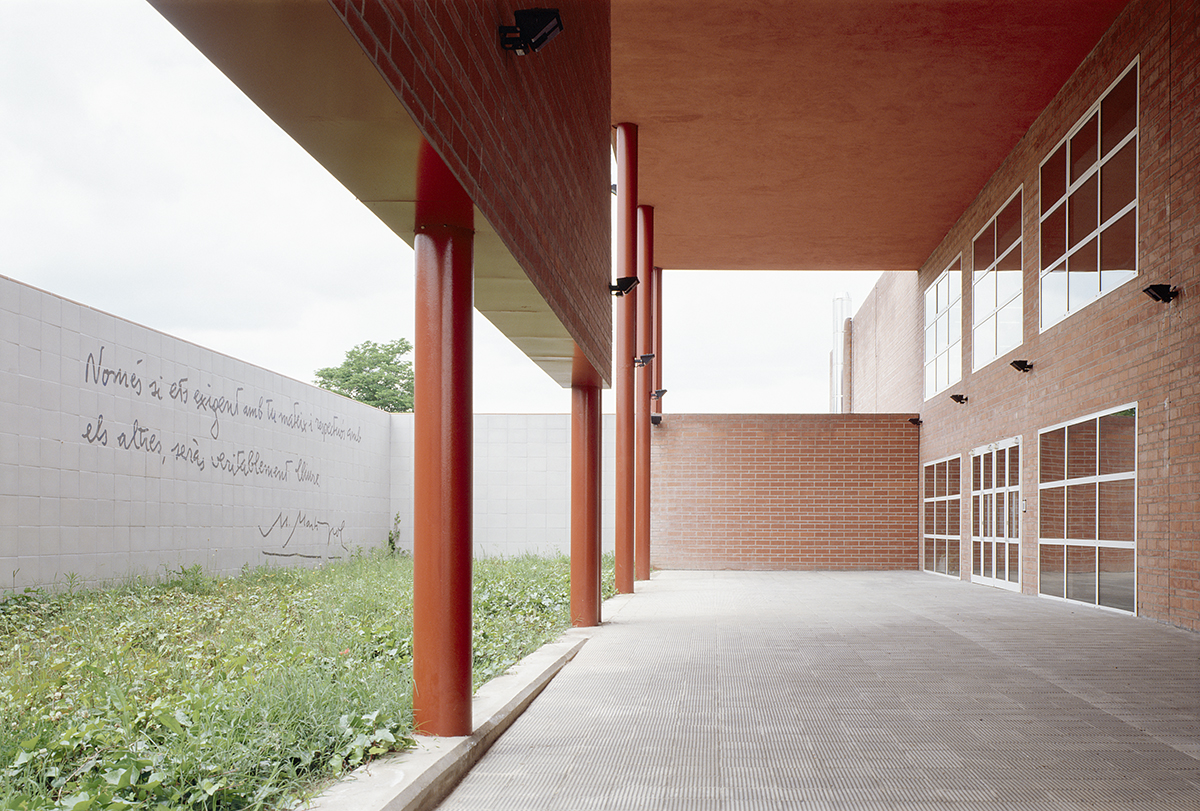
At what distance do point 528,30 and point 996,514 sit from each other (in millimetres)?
12197

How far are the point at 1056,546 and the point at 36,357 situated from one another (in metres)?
11.5

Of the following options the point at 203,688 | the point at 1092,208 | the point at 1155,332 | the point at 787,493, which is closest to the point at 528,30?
the point at 203,688

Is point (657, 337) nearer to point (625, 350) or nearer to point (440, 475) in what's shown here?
point (625, 350)

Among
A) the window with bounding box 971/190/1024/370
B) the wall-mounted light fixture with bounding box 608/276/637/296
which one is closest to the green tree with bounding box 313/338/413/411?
the window with bounding box 971/190/1024/370

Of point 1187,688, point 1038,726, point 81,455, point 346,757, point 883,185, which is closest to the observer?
point 346,757

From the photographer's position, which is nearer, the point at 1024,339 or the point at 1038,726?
the point at 1038,726

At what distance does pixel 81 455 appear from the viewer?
8539 millimetres

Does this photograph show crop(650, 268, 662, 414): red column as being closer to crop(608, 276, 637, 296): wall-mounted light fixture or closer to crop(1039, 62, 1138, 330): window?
crop(608, 276, 637, 296): wall-mounted light fixture

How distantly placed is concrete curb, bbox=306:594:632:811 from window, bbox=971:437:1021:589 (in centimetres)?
990

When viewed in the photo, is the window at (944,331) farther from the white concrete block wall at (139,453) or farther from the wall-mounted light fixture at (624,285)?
the white concrete block wall at (139,453)

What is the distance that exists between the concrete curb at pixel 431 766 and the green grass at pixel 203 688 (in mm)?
102

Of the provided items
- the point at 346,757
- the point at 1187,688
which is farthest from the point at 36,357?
the point at 1187,688

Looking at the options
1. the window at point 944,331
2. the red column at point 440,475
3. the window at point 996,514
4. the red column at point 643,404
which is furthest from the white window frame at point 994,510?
the red column at point 440,475

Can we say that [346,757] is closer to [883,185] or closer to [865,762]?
[865,762]
